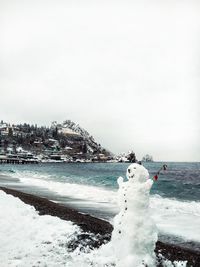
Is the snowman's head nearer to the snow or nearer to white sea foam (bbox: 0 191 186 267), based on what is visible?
white sea foam (bbox: 0 191 186 267)

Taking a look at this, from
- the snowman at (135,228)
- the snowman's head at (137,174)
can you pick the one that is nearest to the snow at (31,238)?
the snowman at (135,228)

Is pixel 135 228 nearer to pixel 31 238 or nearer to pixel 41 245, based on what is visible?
pixel 41 245

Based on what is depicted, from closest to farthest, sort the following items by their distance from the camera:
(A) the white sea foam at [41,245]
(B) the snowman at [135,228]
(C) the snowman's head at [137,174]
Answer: (B) the snowman at [135,228]
(C) the snowman's head at [137,174]
(A) the white sea foam at [41,245]

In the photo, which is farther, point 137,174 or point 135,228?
point 137,174

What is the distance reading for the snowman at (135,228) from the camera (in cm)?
889

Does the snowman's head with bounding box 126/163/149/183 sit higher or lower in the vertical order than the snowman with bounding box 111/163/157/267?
higher

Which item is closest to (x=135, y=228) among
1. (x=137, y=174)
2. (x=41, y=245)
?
(x=137, y=174)

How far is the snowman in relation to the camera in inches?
350

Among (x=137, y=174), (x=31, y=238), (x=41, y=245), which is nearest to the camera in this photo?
(x=137, y=174)

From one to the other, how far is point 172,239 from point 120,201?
5.95 m

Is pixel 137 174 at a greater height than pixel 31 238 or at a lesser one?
greater

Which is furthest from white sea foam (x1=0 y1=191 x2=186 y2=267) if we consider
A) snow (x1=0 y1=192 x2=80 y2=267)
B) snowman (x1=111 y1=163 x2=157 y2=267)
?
snowman (x1=111 y1=163 x2=157 y2=267)

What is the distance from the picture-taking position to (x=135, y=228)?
8.94 meters

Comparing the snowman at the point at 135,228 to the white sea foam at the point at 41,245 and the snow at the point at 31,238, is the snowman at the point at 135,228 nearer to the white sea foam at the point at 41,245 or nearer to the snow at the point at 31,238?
the white sea foam at the point at 41,245
